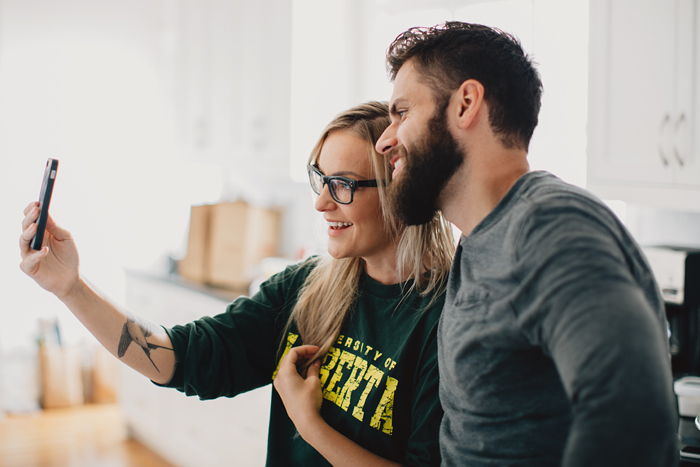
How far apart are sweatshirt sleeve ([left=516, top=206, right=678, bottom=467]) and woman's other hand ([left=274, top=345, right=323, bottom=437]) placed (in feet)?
2.12

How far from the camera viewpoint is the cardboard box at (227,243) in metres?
3.12

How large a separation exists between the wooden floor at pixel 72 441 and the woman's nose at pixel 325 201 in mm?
2384

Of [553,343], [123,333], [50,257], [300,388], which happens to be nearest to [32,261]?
[50,257]

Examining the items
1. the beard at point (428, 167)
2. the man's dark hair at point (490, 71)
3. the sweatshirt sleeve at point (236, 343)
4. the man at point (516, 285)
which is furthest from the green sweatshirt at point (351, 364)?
the man's dark hair at point (490, 71)

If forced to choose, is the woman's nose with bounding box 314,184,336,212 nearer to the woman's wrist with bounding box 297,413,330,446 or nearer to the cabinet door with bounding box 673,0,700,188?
the woman's wrist with bounding box 297,413,330,446

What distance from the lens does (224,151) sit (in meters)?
3.14

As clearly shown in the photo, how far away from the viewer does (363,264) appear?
4.54 ft

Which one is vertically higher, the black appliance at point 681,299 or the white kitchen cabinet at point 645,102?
the white kitchen cabinet at point 645,102

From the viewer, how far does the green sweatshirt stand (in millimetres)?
1127

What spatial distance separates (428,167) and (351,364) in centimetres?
52

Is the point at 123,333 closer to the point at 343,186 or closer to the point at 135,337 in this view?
the point at 135,337

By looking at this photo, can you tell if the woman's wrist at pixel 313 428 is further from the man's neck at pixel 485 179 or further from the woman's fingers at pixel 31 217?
the woman's fingers at pixel 31 217

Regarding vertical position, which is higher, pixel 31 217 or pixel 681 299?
pixel 31 217

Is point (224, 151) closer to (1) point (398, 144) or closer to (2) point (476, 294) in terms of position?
(1) point (398, 144)
